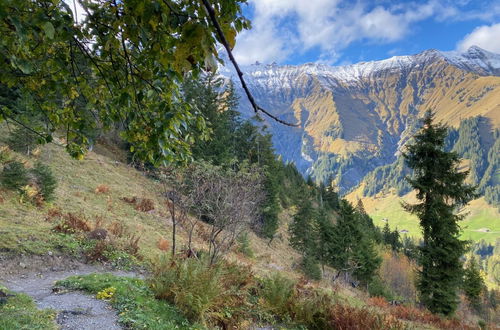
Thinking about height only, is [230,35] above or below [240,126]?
below

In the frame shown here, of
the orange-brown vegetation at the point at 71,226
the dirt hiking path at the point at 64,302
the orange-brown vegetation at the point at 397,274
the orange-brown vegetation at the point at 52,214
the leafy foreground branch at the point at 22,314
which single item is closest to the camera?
the leafy foreground branch at the point at 22,314

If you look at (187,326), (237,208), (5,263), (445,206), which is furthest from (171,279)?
(445,206)

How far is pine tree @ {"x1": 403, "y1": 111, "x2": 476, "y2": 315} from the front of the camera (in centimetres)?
1533

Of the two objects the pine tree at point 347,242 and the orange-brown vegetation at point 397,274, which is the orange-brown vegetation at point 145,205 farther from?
the orange-brown vegetation at point 397,274

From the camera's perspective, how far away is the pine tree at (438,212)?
50.3ft

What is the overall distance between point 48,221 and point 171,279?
6902mm

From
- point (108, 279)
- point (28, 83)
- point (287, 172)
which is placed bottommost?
point (108, 279)

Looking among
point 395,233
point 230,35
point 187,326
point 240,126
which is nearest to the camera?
point 230,35

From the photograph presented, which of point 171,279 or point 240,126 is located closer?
point 171,279

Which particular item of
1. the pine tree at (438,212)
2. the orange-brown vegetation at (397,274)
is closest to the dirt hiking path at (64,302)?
the pine tree at (438,212)

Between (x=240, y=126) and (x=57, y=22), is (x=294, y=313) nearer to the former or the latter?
(x=57, y=22)

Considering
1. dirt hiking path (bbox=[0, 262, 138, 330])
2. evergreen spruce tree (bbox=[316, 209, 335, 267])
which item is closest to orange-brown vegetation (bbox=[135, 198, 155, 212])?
dirt hiking path (bbox=[0, 262, 138, 330])

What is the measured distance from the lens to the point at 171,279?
5.95 meters

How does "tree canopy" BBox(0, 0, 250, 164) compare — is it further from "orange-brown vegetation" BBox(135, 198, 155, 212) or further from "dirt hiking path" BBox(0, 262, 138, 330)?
"orange-brown vegetation" BBox(135, 198, 155, 212)
